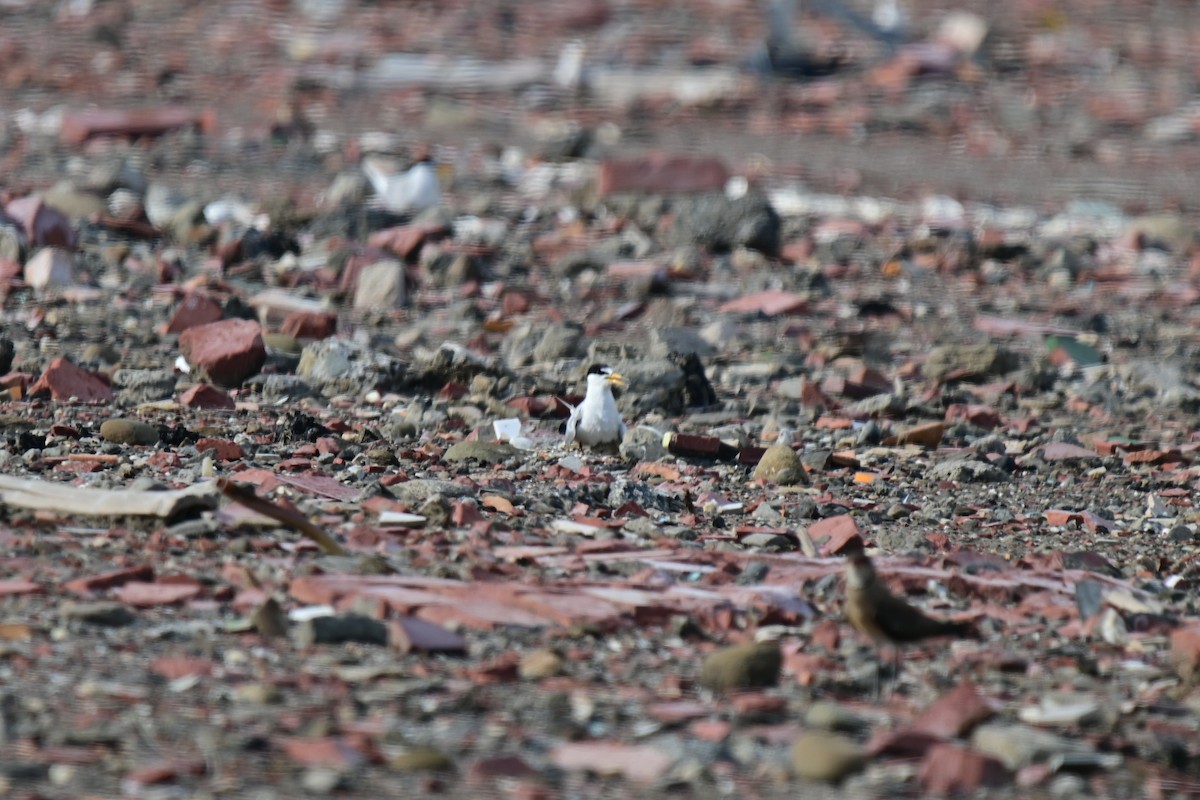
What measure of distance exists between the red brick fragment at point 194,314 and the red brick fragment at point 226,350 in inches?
20.1

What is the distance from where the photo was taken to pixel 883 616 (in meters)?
3.68

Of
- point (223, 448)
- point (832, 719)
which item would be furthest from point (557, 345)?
point (832, 719)

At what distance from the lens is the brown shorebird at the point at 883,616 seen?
144 inches

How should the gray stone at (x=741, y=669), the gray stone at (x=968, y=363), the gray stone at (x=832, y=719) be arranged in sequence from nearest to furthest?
the gray stone at (x=832, y=719), the gray stone at (x=741, y=669), the gray stone at (x=968, y=363)

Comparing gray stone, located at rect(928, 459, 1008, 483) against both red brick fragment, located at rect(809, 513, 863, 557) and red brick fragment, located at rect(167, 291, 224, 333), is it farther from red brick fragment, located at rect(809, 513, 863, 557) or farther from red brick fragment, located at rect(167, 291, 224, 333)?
red brick fragment, located at rect(167, 291, 224, 333)

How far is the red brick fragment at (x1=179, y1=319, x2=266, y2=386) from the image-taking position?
663 centimetres

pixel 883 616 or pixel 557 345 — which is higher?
pixel 883 616

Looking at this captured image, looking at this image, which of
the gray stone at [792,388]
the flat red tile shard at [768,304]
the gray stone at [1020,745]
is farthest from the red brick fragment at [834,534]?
the flat red tile shard at [768,304]

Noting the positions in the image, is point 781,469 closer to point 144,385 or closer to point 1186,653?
point 1186,653

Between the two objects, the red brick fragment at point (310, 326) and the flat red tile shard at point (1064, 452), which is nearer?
the flat red tile shard at point (1064, 452)

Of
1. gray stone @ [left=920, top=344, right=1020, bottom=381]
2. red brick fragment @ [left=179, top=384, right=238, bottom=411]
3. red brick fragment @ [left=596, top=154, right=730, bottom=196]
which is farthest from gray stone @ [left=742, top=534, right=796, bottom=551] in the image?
red brick fragment @ [left=596, top=154, right=730, bottom=196]

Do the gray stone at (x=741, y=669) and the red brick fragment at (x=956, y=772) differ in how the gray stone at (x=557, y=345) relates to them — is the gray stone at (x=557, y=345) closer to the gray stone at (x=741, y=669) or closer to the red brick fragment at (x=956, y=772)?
the gray stone at (x=741, y=669)

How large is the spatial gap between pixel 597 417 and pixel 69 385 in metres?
1.89

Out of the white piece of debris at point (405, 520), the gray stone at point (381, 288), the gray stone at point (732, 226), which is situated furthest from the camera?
the gray stone at point (732, 226)
